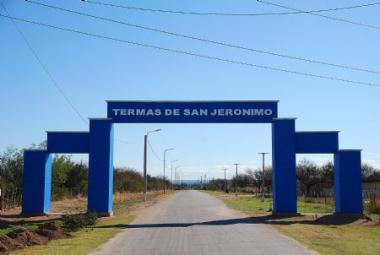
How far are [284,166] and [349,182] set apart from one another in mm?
3560

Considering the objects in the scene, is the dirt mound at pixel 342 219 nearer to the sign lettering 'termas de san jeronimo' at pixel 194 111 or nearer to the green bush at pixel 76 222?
the sign lettering 'termas de san jeronimo' at pixel 194 111

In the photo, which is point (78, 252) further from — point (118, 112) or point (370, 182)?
point (370, 182)

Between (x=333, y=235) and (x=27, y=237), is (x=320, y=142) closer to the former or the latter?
(x=333, y=235)

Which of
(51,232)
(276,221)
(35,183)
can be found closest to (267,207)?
(276,221)

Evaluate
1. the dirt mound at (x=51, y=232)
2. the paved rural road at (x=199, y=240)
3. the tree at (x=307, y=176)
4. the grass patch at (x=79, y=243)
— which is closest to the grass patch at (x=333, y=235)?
the paved rural road at (x=199, y=240)

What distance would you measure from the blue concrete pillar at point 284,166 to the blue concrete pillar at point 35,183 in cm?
1258

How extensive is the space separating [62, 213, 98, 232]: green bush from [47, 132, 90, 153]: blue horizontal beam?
772 centimetres

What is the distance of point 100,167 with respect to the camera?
103ft

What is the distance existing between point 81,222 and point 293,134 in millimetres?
13441

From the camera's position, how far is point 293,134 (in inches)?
1248

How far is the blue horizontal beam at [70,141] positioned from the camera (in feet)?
105

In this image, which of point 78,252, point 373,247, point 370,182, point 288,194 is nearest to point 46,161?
point 288,194

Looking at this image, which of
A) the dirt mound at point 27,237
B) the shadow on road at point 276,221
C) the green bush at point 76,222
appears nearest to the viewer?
the dirt mound at point 27,237

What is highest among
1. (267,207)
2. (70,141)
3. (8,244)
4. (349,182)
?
(70,141)
